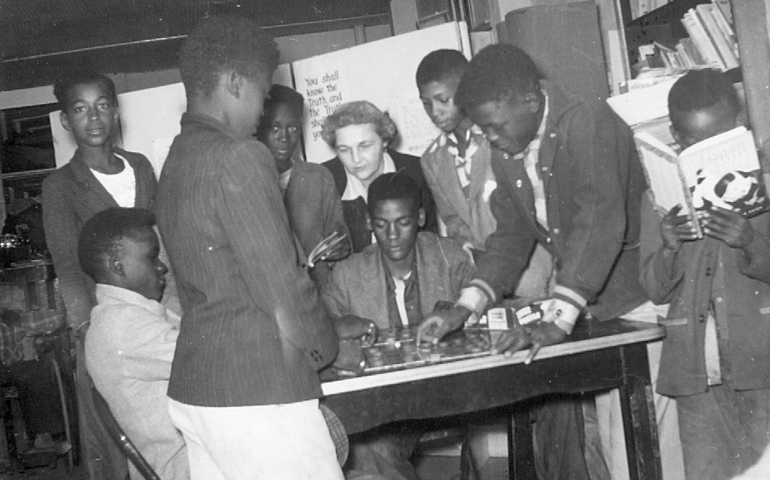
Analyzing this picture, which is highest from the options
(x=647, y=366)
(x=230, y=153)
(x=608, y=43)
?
(x=608, y=43)

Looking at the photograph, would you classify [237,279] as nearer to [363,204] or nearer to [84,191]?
[84,191]

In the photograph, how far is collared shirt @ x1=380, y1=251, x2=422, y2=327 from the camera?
266 centimetres

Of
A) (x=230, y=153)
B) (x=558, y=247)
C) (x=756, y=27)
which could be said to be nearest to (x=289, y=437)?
(x=230, y=153)

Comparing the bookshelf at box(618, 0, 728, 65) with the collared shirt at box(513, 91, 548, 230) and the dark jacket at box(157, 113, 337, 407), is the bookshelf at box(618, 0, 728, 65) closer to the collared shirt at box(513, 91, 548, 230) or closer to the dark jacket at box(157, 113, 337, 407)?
the collared shirt at box(513, 91, 548, 230)

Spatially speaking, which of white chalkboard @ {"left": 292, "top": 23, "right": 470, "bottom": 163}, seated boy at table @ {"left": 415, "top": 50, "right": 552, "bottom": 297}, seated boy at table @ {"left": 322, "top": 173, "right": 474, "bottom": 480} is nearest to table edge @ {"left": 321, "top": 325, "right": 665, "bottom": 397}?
seated boy at table @ {"left": 322, "top": 173, "right": 474, "bottom": 480}

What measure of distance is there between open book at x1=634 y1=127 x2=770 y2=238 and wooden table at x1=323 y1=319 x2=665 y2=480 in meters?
0.37

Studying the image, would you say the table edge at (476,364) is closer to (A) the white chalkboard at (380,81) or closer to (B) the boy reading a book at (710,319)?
(B) the boy reading a book at (710,319)

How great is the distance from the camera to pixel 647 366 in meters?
1.81

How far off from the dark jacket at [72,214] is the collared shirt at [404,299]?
96 centimetres

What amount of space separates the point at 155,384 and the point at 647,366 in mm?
1286

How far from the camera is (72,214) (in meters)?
2.69

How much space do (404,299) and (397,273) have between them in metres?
0.10

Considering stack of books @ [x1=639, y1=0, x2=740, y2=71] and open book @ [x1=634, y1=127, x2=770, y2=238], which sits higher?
stack of books @ [x1=639, y1=0, x2=740, y2=71]

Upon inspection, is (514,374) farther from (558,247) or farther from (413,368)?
(558,247)
